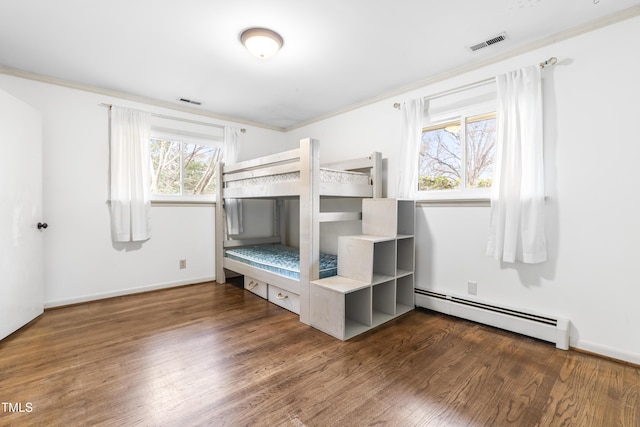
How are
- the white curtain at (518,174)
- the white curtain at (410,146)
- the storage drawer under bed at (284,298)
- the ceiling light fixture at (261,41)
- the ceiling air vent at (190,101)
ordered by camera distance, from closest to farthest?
the ceiling light fixture at (261,41), the white curtain at (518,174), the storage drawer under bed at (284,298), the white curtain at (410,146), the ceiling air vent at (190,101)

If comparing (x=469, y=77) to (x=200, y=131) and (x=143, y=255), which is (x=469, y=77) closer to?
(x=200, y=131)

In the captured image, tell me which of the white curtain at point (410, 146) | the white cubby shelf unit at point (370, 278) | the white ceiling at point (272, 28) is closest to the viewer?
the white ceiling at point (272, 28)

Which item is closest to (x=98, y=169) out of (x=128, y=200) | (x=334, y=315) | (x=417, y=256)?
(x=128, y=200)

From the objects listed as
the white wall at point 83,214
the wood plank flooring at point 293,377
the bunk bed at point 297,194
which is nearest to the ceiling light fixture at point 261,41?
the bunk bed at point 297,194

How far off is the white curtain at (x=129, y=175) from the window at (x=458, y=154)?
10.3 ft

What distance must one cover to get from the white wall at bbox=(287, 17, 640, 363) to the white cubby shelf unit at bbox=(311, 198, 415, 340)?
0.76 metres

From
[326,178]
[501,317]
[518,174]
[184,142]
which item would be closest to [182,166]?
[184,142]

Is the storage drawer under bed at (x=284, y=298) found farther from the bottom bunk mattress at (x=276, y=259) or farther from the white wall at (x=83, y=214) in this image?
the white wall at (x=83, y=214)

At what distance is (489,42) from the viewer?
2.27 meters

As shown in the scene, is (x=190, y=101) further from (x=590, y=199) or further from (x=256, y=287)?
(x=590, y=199)

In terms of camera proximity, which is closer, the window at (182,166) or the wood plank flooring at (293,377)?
the wood plank flooring at (293,377)

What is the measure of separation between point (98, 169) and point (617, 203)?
4.65 m

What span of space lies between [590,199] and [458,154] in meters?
1.09

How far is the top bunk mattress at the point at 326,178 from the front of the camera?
8.93ft
